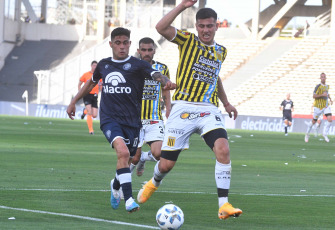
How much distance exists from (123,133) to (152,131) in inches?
121

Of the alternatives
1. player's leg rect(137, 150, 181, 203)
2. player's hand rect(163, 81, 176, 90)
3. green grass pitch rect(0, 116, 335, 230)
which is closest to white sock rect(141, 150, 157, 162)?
green grass pitch rect(0, 116, 335, 230)

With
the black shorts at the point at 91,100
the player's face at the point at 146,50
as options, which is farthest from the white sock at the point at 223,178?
the black shorts at the point at 91,100

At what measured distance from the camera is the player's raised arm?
8.86 metres


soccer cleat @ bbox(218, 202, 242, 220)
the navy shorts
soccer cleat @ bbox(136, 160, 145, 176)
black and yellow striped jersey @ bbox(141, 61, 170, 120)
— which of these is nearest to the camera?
soccer cleat @ bbox(218, 202, 242, 220)

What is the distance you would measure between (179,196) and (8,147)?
9.92 meters

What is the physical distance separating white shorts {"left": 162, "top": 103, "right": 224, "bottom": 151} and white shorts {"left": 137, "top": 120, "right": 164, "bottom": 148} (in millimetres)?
2783

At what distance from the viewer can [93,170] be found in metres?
14.6

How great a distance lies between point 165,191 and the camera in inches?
448

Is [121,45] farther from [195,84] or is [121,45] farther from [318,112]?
[318,112]

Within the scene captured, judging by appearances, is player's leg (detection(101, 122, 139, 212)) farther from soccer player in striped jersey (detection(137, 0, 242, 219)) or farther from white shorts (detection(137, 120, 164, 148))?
white shorts (detection(137, 120, 164, 148))

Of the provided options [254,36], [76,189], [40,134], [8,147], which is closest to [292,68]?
[254,36]


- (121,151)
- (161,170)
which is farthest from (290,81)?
(121,151)

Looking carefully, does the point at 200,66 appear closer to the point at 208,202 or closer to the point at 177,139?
the point at 177,139

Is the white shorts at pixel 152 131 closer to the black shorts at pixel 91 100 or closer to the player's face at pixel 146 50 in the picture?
the player's face at pixel 146 50
